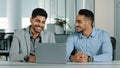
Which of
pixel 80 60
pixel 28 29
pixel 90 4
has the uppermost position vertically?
pixel 90 4

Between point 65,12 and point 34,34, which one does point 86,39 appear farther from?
point 65,12

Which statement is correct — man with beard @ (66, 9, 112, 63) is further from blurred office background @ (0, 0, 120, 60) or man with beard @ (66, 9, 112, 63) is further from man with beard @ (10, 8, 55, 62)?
blurred office background @ (0, 0, 120, 60)

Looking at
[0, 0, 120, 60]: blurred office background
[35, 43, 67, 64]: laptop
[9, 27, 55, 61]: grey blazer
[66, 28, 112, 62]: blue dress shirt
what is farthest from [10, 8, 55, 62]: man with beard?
[0, 0, 120, 60]: blurred office background

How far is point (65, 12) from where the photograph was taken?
6391 millimetres

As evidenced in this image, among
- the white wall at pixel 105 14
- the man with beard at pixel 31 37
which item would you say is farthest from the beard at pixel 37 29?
the white wall at pixel 105 14

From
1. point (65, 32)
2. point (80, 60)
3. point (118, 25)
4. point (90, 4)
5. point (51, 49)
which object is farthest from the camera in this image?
point (65, 32)

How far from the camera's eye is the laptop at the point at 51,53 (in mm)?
2064

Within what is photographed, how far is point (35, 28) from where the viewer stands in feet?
9.70

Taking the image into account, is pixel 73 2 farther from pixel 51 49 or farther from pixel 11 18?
pixel 51 49

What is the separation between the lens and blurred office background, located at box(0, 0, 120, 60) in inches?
211

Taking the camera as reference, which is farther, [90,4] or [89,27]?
[90,4]

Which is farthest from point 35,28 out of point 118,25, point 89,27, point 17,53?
point 118,25

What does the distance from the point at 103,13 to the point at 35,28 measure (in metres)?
2.68

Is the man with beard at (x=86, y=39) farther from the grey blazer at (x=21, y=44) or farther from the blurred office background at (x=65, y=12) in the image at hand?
the blurred office background at (x=65, y=12)
